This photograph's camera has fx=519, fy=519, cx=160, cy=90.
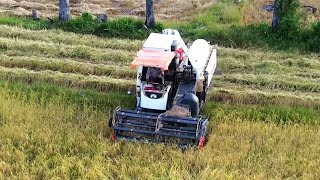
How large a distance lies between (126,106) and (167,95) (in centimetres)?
127

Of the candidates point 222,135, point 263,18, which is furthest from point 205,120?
point 263,18

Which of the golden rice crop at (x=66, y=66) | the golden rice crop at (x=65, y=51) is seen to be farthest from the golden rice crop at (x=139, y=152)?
the golden rice crop at (x=65, y=51)

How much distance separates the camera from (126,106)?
34.2ft

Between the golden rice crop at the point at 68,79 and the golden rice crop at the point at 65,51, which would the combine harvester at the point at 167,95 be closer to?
the golden rice crop at the point at 68,79

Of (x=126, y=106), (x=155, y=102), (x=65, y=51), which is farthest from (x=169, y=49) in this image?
(x=65, y=51)

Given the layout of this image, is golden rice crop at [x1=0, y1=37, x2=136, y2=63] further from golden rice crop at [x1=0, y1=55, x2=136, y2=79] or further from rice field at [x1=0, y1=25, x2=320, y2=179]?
golden rice crop at [x1=0, y1=55, x2=136, y2=79]

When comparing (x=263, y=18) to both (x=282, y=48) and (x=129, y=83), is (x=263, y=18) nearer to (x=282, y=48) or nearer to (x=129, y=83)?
(x=282, y=48)

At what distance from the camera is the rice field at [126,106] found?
8.18 metres

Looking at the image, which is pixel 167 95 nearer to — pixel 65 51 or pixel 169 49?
pixel 169 49

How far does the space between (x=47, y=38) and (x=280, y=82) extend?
21.1 ft

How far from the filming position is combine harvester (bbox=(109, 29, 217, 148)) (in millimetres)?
8781

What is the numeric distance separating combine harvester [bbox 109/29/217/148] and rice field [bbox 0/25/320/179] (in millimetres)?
265

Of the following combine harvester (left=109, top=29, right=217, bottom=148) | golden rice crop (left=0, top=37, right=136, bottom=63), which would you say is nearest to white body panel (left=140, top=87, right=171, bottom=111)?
combine harvester (left=109, top=29, right=217, bottom=148)

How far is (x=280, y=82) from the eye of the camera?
1145 centimetres
